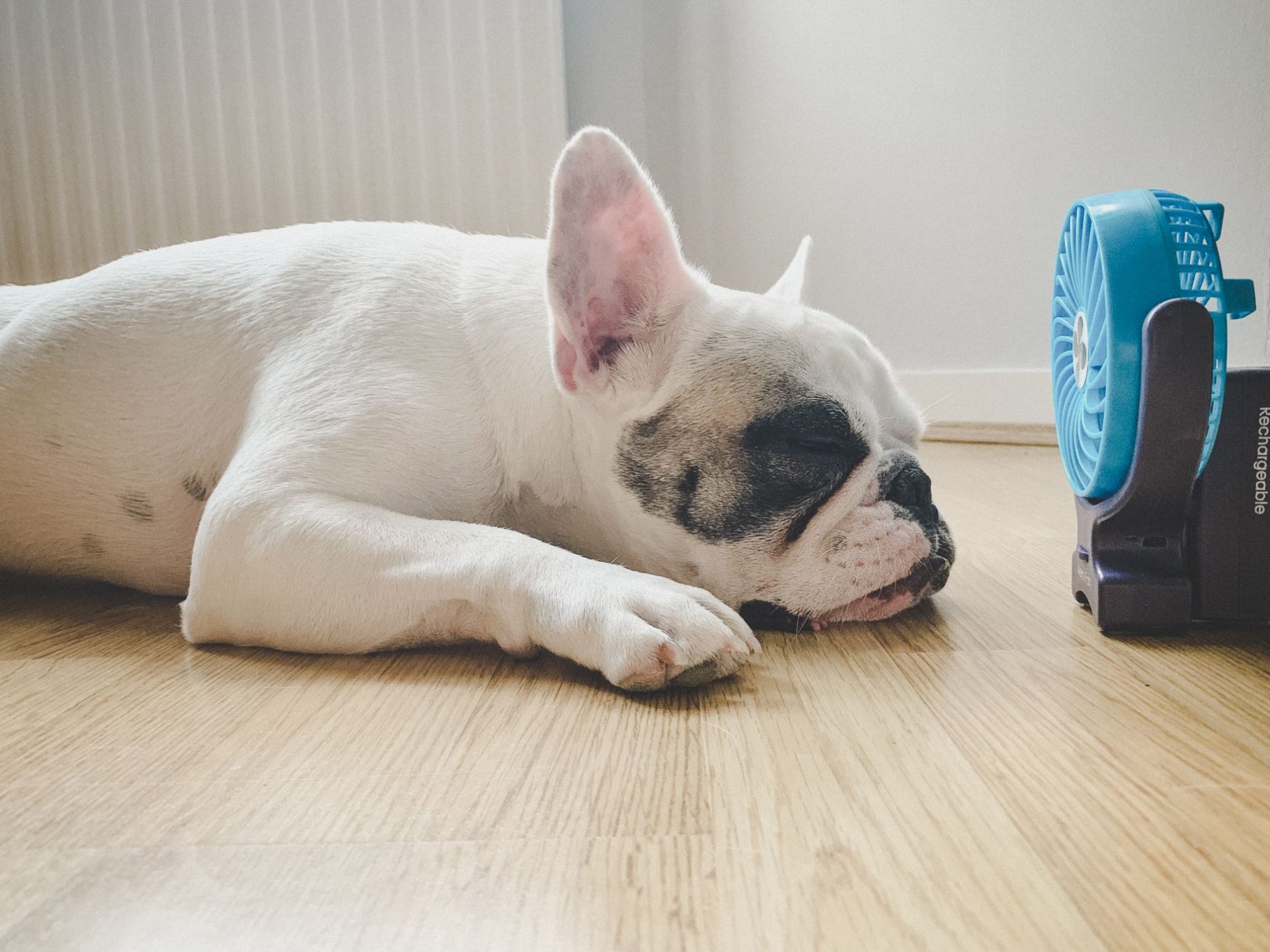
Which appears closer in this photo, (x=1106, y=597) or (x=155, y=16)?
(x=1106, y=597)

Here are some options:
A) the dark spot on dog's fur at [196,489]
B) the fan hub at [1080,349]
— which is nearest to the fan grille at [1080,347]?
the fan hub at [1080,349]

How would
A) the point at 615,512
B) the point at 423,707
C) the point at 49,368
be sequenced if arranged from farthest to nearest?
the point at 49,368 < the point at 615,512 < the point at 423,707

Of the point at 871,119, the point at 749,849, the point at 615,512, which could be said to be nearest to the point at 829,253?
the point at 871,119

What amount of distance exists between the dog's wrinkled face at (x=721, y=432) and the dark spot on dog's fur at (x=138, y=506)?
1.87 feet

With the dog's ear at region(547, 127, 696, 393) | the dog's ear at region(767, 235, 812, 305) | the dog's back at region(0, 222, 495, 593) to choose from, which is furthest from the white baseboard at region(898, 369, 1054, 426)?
the dog's back at region(0, 222, 495, 593)

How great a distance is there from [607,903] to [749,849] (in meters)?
0.10

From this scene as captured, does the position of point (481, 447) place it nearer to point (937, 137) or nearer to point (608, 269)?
point (608, 269)

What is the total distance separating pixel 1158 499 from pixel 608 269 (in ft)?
2.06

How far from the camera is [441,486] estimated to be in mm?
1142

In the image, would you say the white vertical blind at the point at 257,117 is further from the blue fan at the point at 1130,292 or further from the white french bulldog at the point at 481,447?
the blue fan at the point at 1130,292

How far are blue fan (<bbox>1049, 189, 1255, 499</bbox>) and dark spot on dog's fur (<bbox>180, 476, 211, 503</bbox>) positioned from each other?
104 cm

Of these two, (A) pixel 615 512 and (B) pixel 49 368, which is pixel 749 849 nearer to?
(A) pixel 615 512

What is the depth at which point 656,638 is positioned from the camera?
0.88 metres

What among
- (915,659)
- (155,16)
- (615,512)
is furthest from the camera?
(155,16)
